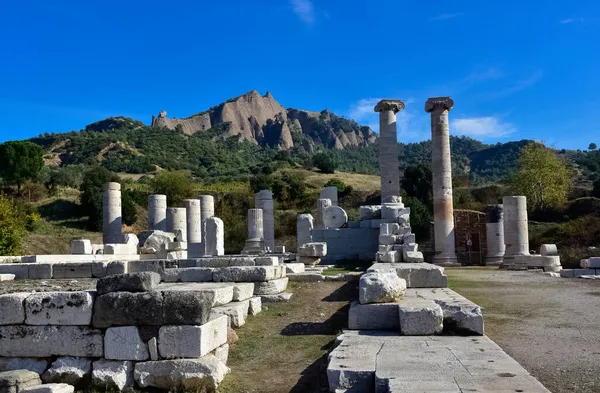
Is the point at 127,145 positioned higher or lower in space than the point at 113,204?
higher

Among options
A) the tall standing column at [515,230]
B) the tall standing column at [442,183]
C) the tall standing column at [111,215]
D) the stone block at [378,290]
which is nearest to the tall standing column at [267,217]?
the tall standing column at [111,215]

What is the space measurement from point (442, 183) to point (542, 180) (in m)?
23.3

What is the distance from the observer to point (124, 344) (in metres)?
6.55

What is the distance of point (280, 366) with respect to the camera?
23.2ft

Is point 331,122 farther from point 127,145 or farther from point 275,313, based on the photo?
point 275,313

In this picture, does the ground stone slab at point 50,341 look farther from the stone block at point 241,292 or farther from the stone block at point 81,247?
the stone block at point 81,247

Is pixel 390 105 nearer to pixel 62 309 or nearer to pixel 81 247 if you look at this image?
pixel 81 247

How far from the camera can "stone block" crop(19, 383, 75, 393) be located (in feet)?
19.6

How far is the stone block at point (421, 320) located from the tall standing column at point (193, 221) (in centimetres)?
2541

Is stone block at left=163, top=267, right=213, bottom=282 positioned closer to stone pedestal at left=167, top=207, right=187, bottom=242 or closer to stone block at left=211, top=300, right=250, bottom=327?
stone block at left=211, top=300, right=250, bottom=327

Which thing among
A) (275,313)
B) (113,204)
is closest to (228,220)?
(113,204)

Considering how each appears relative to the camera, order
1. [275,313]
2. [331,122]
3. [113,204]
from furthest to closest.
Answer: [331,122]
[113,204]
[275,313]

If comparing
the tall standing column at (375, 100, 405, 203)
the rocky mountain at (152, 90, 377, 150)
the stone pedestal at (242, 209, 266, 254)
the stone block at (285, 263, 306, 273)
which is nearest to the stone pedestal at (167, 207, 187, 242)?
the stone pedestal at (242, 209, 266, 254)

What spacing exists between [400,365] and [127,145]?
80630 millimetres
